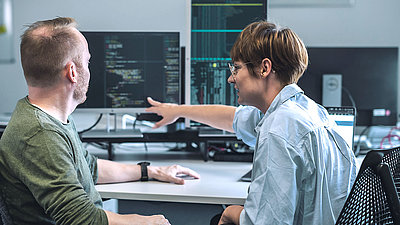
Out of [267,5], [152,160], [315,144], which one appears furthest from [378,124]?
[315,144]

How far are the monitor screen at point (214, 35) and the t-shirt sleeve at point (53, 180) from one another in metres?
1.05

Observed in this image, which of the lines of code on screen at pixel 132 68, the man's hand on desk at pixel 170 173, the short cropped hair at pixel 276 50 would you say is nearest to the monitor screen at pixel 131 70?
the lines of code on screen at pixel 132 68

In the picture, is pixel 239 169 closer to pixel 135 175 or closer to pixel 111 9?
pixel 135 175

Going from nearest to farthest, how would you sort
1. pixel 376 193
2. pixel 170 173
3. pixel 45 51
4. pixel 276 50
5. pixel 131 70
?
pixel 376 193 < pixel 45 51 < pixel 276 50 < pixel 170 173 < pixel 131 70

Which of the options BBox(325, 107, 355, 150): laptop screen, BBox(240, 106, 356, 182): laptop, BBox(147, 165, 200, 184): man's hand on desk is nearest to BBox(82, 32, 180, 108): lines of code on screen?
BBox(147, 165, 200, 184): man's hand on desk

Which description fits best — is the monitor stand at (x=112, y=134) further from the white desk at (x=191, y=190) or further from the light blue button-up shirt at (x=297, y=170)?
the light blue button-up shirt at (x=297, y=170)

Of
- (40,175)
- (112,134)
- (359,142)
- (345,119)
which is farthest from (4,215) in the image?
(359,142)

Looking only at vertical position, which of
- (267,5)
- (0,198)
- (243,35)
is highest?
(267,5)

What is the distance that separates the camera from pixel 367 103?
2215mm

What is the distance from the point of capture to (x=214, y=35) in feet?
6.61

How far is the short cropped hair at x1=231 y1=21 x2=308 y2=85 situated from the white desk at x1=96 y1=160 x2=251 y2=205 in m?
0.44

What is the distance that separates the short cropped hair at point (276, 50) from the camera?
1253mm

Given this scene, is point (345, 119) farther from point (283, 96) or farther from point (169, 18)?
point (169, 18)

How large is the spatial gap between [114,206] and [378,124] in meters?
1.41
